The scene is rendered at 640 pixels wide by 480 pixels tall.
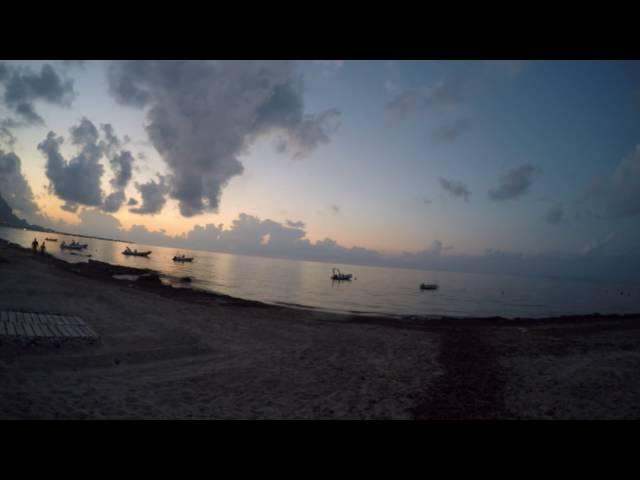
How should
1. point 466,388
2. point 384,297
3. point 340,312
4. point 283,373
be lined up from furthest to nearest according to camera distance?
point 384,297
point 340,312
point 283,373
point 466,388

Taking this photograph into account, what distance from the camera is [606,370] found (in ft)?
43.0

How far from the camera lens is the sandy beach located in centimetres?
775

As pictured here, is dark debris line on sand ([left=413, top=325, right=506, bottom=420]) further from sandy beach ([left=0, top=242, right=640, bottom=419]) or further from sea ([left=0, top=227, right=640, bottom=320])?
sea ([left=0, top=227, right=640, bottom=320])

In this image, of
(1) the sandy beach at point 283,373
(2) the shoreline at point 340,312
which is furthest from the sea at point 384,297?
(1) the sandy beach at point 283,373

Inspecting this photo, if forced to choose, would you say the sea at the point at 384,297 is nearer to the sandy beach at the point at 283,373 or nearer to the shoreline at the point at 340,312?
the shoreline at the point at 340,312

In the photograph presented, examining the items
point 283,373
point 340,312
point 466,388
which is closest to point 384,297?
point 340,312

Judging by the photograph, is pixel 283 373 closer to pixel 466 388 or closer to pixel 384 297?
pixel 466 388

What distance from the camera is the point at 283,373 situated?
10750 millimetres

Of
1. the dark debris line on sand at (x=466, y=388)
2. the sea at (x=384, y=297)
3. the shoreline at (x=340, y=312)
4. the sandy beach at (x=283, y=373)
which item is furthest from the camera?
the sea at (x=384, y=297)

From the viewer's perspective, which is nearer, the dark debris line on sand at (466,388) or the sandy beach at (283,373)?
the sandy beach at (283,373)

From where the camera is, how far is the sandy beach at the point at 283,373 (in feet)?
25.4

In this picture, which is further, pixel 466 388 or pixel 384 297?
pixel 384 297
